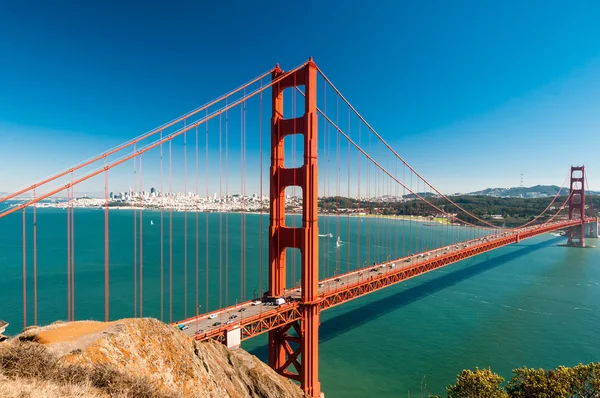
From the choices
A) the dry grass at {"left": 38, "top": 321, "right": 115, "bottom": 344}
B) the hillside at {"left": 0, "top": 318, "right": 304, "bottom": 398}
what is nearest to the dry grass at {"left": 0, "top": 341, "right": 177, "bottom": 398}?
the hillside at {"left": 0, "top": 318, "right": 304, "bottom": 398}

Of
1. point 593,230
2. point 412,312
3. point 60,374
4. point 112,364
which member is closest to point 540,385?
point 112,364

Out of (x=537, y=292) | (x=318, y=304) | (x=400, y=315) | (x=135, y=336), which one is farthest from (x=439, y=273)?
(x=135, y=336)

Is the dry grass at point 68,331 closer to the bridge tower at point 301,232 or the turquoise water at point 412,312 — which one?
the bridge tower at point 301,232

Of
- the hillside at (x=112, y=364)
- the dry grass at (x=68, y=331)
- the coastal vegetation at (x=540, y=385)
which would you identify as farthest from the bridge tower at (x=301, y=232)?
the dry grass at (x=68, y=331)

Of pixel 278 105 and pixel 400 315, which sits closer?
pixel 278 105

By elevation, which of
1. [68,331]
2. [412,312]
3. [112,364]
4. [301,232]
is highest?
[301,232]

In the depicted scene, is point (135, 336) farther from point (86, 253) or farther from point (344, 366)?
point (86, 253)

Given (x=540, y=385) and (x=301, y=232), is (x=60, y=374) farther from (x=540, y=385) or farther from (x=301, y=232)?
(x=540, y=385)

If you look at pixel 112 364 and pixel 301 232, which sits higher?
pixel 301 232
